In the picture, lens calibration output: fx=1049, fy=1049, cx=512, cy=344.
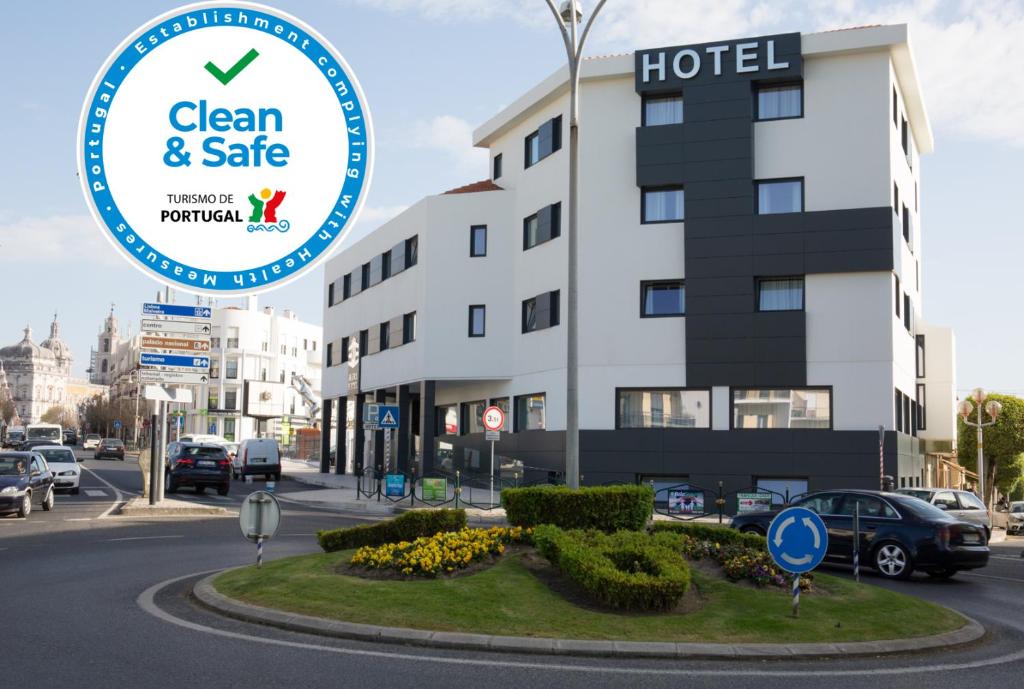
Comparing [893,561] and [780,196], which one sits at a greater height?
[780,196]

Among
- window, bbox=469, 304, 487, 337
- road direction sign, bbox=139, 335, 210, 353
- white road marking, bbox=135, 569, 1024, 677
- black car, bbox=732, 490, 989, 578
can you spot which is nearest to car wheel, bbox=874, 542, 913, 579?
black car, bbox=732, 490, 989, 578

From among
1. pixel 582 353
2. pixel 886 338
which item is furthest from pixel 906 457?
pixel 582 353

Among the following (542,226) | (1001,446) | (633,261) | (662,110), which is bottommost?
(1001,446)

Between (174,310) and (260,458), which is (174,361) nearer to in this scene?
(174,310)

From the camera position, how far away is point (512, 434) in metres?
40.6

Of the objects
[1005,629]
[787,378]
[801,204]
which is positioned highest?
[801,204]

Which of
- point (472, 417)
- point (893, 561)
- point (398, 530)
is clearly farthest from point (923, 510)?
point (472, 417)

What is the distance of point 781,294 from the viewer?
34156 mm

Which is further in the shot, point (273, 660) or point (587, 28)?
point (587, 28)

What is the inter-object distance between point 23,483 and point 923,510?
62.4 feet

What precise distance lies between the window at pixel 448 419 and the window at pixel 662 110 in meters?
16.8

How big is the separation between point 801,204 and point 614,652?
88.2 ft

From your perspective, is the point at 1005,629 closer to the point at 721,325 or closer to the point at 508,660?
the point at 508,660

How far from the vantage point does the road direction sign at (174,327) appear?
25.8 metres
